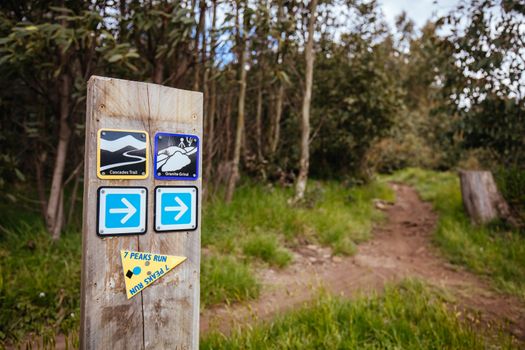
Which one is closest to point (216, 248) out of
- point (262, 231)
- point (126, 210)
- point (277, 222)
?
point (262, 231)

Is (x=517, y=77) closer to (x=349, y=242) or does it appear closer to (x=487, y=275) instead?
(x=487, y=275)

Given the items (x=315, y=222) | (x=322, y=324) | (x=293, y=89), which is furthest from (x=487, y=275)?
(x=293, y=89)

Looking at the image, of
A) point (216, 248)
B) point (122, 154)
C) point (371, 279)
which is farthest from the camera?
point (216, 248)

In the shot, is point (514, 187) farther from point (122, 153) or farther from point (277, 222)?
point (122, 153)

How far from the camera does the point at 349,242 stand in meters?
5.10

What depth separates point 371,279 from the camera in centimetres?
398

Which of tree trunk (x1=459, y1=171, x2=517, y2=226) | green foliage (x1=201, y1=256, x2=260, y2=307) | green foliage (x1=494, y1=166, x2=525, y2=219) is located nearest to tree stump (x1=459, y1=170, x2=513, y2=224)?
tree trunk (x1=459, y1=171, x2=517, y2=226)

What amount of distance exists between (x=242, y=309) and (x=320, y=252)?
1.92 meters

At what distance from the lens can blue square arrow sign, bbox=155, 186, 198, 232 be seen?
4.97 ft

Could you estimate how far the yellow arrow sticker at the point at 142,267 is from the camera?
1.45 meters

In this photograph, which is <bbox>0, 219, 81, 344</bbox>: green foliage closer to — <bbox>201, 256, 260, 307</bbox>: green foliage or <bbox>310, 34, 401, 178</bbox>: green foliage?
<bbox>201, 256, 260, 307</bbox>: green foliage

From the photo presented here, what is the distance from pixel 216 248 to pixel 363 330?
2137 millimetres

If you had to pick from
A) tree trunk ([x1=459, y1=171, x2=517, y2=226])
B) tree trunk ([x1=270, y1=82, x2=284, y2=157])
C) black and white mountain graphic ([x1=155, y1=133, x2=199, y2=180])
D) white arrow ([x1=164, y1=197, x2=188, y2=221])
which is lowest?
tree trunk ([x1=459, y1=171, x2=517, y2=226])

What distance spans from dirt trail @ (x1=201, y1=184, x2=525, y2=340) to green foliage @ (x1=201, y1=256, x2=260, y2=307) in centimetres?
10
